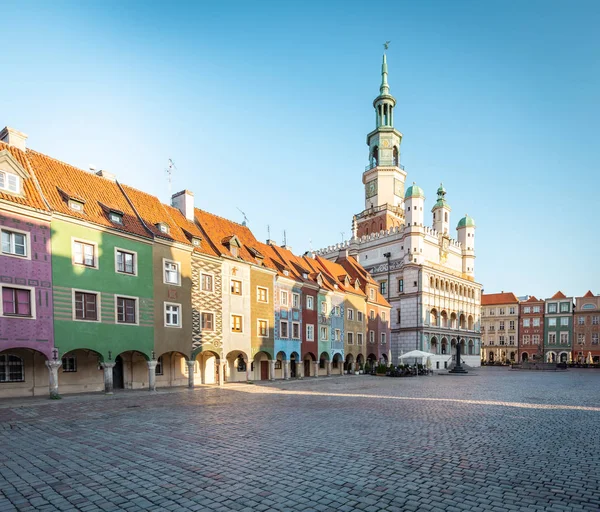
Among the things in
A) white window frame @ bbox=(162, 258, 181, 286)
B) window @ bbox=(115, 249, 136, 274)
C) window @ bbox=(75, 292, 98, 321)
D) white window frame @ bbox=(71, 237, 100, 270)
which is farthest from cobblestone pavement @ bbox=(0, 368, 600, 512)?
white window frame @ bbox=(162, 258, 181, 286)

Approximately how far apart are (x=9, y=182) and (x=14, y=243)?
3.05m

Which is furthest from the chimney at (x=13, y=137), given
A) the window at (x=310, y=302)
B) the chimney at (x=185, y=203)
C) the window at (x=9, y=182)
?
the window at (x=310, y=302)

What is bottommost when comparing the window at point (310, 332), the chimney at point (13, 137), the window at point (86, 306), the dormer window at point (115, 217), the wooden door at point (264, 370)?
the wooden door at point (264, 370)

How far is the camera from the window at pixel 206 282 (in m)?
27.7

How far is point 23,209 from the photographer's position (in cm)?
1852

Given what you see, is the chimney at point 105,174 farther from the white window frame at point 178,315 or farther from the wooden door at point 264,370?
the wooden door at point 264,370

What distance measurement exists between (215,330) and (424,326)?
131 ft

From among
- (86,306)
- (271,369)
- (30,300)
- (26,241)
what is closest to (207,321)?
(271,369)

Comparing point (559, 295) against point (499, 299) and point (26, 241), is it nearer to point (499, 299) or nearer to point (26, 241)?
point (499, 299)

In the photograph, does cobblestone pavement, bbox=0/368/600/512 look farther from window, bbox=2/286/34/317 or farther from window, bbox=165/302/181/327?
window, bbox=165/302/181/327

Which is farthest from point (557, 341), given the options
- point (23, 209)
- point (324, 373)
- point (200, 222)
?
point (23, 209)

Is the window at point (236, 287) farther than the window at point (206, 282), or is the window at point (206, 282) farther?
the window at point (236, 287)

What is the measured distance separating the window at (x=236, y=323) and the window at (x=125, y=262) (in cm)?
896

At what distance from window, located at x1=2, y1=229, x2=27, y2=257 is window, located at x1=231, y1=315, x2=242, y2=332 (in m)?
14.7
